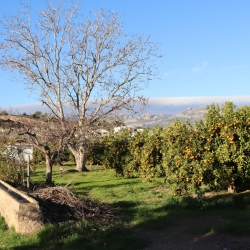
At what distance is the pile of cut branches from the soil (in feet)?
3.83

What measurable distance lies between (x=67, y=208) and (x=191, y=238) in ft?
10.7

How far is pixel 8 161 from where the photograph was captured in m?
13.9

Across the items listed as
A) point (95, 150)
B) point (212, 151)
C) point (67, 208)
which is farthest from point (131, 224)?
point (95, 150)

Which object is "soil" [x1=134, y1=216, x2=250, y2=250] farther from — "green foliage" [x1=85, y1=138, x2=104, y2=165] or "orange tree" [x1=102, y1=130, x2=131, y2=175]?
"green foliage" [x1=85, y1=138, x2=104, y2=165]

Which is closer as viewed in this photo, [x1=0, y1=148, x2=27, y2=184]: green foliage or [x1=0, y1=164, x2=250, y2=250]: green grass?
[x1=0, y1=164, x2=250, y2=250]: green grass

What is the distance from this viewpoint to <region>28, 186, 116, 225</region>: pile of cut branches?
8828mm

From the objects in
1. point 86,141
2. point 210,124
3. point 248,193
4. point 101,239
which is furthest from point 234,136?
point 86,141

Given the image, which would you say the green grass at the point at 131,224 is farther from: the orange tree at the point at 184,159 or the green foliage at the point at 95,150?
the green foliage at the point at 95,150

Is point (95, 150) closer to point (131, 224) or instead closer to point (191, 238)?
point (131, 224)

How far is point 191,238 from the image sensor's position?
7.62 metres

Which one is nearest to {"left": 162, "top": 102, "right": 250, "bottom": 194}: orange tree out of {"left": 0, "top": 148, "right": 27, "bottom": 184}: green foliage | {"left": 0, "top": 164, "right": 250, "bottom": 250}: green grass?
{"left": 0, "top": 164, "right": 250, "bottom": 250}: green grass

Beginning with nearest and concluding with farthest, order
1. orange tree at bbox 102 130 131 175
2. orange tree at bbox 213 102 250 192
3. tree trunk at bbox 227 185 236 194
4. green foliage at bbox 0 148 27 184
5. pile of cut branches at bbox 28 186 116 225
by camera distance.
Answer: pile of cut branches at bbox 28 186 116 225 → orange tree at bbox 213 102 250 192 → tree trunk at bbox 227 185 236 194 → green foliage at bbox 0 148 27 184 → orange tree at bbox 102 130 131 175

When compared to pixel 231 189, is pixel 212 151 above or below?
above

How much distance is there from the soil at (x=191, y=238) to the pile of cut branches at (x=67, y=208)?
1.17 m
